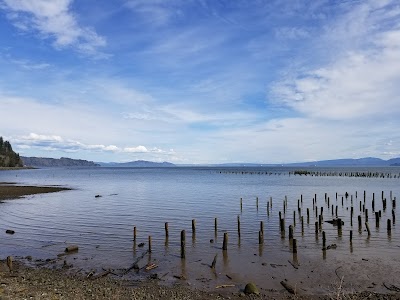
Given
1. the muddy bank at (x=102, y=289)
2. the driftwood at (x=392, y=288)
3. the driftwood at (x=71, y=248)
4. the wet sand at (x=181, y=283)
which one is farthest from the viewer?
the driftwood at (x=71, y=248)

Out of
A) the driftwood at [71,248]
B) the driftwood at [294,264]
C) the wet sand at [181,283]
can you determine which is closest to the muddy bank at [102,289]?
the wet sand at [181,283]

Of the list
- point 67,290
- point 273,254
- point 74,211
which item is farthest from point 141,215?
point 67,290

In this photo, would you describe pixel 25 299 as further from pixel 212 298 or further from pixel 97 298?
pixel 212 298

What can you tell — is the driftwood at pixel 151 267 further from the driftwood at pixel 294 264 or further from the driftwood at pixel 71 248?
the driftwood at pixel 294 264

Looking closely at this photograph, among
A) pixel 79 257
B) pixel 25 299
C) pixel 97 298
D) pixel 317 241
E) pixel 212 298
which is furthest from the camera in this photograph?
pixel 317 241

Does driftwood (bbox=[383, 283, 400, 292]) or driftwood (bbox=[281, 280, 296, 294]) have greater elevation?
driftwood (bbox=[281, 280, 296, 294])

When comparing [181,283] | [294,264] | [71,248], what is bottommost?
[181,283]

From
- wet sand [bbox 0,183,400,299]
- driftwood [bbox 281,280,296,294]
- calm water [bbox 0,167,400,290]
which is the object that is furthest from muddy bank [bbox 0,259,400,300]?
calm water [bbox 0,167,400,290]

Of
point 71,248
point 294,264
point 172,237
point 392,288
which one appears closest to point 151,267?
point 71,248

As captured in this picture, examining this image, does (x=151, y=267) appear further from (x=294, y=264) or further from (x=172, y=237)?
(x=294, y=264)

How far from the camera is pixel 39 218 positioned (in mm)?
37250

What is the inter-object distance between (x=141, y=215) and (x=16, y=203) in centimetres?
2296

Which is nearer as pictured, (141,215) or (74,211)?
(141,215)

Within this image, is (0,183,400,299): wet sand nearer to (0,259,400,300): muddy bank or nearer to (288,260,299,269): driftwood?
(0,259,400,300): muddy bank
